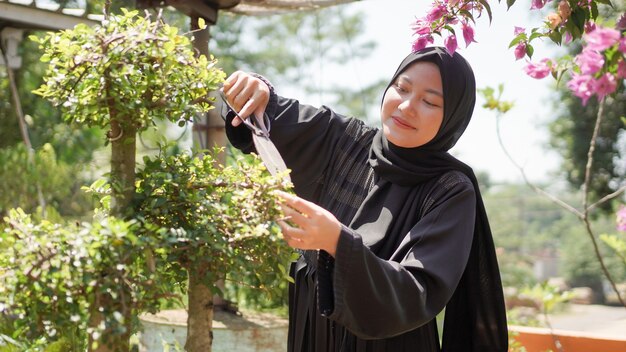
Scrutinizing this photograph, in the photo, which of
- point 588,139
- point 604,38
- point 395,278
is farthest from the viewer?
point 588,139

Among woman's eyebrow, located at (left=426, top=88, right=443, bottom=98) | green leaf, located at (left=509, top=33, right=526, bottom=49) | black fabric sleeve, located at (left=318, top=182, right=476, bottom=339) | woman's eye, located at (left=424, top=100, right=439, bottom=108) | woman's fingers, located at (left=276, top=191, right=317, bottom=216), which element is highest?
green leaf, located at (left=509, top=33, right=526, bottom=49)

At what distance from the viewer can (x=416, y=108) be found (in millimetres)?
1922

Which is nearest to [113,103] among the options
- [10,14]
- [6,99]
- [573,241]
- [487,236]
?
[487,236]

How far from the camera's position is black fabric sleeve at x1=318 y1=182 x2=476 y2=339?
60.7 inches

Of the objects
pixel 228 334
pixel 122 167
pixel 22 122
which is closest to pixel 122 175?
pixel 122 167

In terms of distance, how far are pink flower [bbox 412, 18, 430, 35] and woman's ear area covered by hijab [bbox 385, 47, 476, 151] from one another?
7 cm

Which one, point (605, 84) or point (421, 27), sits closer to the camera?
point (605, 84)

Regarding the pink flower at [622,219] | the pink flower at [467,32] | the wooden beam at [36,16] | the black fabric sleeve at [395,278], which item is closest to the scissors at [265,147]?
the black fabric sleeve at [395,278]

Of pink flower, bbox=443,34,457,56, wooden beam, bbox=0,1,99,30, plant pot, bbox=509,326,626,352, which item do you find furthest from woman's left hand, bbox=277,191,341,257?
wooden beam, bbox=0,1,99,30

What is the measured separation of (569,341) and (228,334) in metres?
1.63

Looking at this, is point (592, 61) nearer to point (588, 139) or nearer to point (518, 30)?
point (518, 30)

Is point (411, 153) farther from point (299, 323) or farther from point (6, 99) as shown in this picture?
point (6, 99)

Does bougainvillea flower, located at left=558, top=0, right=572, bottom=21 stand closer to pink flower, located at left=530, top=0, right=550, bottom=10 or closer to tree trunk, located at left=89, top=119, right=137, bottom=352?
pink flower, located at left=530, top=0, right=550, bottom=10

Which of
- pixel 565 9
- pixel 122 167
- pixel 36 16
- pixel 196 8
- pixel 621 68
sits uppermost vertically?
pixel 36 16
